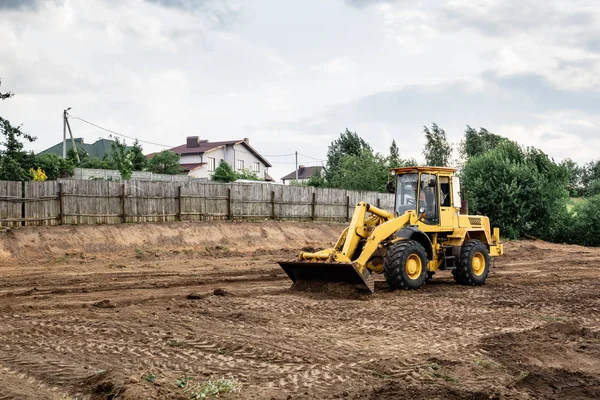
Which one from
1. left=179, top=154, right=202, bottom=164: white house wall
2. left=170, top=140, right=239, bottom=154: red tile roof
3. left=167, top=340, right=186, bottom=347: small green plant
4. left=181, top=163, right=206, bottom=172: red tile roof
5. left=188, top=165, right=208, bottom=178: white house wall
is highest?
left=170, top=140, right=239, bottom=154: red tile roof

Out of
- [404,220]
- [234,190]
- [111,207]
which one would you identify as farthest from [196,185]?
[404,220]

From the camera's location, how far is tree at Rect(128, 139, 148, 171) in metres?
51.9

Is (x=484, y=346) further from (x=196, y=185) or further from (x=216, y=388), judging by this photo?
(x=196, y=185)

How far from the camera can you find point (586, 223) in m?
39.3

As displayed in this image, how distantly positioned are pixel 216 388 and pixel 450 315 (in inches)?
234

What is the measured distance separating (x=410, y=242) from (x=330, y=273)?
1.84 meters

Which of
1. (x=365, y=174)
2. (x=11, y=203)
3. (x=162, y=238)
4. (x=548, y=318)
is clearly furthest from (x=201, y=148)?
(x=548, y=318)

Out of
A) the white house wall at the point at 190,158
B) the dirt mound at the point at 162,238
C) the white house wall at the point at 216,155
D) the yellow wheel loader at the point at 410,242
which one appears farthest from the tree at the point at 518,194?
the white house wall at the point at 190,158

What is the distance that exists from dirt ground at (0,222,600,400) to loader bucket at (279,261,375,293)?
0.89ft

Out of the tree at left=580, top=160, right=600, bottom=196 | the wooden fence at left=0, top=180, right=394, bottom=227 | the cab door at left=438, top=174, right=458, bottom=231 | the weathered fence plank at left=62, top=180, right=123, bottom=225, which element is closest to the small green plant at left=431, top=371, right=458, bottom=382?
the cab door at left=438, top=174, right=458, bottom=231

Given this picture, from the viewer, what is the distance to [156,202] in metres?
27.2

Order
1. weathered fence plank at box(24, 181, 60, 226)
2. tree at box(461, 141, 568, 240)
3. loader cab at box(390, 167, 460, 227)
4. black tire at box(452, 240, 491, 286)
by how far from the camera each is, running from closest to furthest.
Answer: loader cab at box(390, 167, 460, 227) < black tire at box(452, 240, 491, 286) < weathered fence plank at box(24, 181, 60, 226) < tree at box(461, 141, 568, 240)

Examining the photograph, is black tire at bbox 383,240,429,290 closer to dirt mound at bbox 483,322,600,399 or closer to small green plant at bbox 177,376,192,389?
dirt mound at bbox 483,322,600,399

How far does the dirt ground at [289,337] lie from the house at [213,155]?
154 feet
